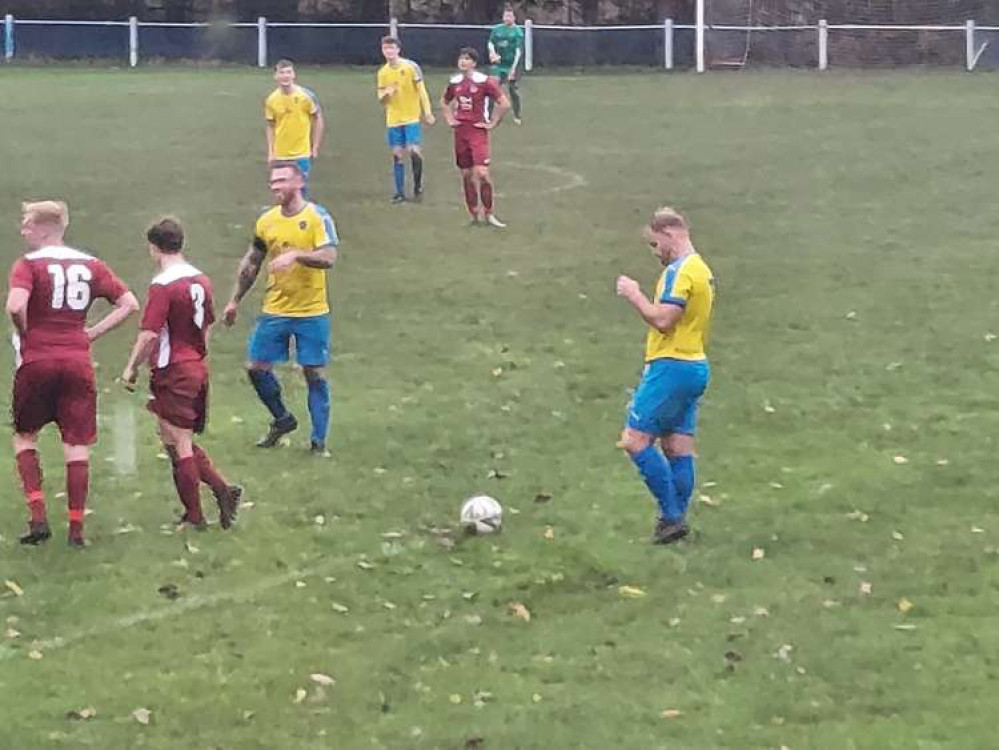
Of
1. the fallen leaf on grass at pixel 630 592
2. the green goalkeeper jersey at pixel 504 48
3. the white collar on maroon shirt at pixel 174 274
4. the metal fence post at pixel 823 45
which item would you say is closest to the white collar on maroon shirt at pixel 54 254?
the white collar on maroon shirt at pixel 174 274

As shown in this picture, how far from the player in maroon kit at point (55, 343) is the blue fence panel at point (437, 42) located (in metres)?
38.0

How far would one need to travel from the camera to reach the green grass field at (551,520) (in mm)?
7098

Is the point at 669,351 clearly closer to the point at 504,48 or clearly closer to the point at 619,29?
the point at 504,48

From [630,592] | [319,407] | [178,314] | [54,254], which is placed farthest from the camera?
[319,407]

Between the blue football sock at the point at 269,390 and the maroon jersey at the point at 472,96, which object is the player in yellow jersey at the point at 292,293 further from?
the maroon jersey at the point at 472,96

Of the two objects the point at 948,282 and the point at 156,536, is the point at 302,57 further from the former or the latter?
the point at 156,536

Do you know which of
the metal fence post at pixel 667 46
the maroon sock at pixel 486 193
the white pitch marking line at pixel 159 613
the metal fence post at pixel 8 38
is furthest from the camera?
the metal fence post at pixel 8 38

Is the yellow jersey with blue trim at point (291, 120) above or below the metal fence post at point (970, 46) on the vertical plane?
below

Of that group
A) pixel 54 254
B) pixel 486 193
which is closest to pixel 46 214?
pixel 54 254

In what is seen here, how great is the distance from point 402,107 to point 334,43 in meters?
26.6

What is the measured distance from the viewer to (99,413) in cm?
1241

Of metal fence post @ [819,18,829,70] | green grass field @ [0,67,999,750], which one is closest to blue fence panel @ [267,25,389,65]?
metal fence post @ [819,18,829,70]

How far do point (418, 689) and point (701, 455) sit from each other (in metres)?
4.23

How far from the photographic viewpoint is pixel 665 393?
8953 mm
